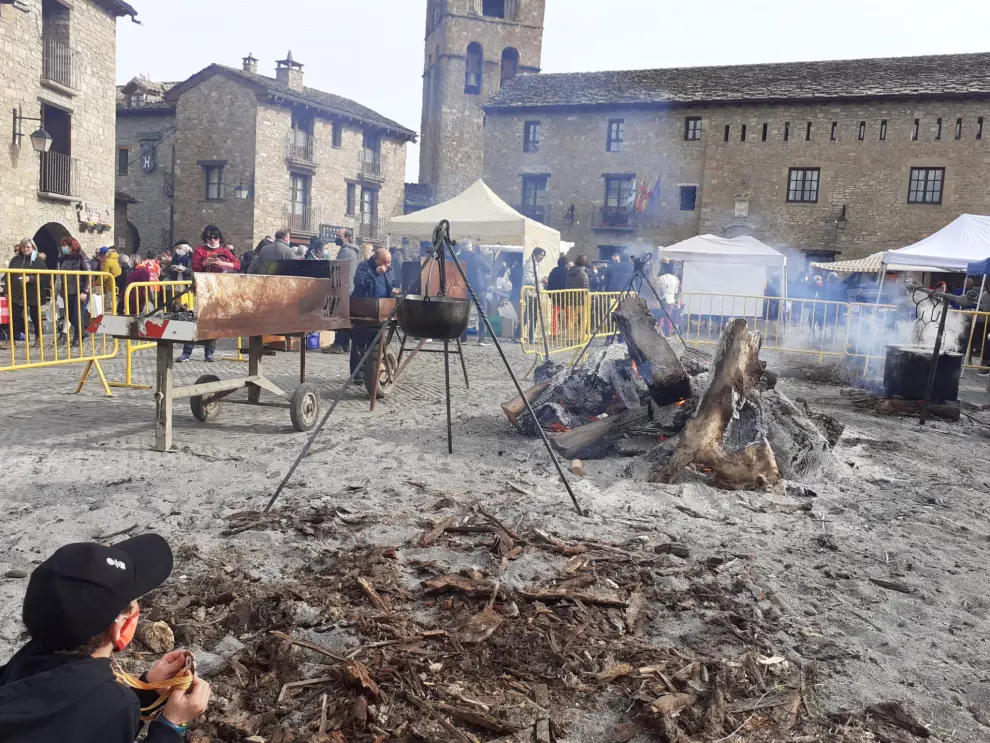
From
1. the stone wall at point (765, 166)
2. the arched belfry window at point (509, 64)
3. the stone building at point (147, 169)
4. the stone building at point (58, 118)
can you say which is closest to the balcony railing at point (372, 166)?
the stone wall at point (765, 166)

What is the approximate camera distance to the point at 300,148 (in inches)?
1507

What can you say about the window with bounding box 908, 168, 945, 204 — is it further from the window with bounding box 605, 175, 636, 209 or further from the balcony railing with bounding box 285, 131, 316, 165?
the balcony railing with bounding box 285, 131, 316, 165

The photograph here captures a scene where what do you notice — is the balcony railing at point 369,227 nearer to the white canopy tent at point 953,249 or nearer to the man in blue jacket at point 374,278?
the white canopy tent at point 953,249

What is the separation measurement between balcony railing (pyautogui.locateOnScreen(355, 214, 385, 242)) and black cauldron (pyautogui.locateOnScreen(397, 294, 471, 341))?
128ft

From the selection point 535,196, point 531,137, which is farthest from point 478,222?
point 531,137

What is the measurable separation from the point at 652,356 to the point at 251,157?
34.1 metres

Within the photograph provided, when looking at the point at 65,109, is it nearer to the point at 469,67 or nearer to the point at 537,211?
the point at 537,211

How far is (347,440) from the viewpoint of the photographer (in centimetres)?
662

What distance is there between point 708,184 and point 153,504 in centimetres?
3383

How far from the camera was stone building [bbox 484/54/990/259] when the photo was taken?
31250 millimetres

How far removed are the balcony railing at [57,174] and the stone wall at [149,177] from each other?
18.5 metres

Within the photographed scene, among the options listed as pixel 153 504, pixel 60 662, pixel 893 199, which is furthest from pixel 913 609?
pixel 893 199

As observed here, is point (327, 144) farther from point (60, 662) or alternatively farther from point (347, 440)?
point (60, 662)

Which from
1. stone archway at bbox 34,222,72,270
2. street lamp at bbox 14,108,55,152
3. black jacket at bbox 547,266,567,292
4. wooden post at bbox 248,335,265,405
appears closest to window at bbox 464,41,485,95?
stone archway at bbox 34,222,72,270
